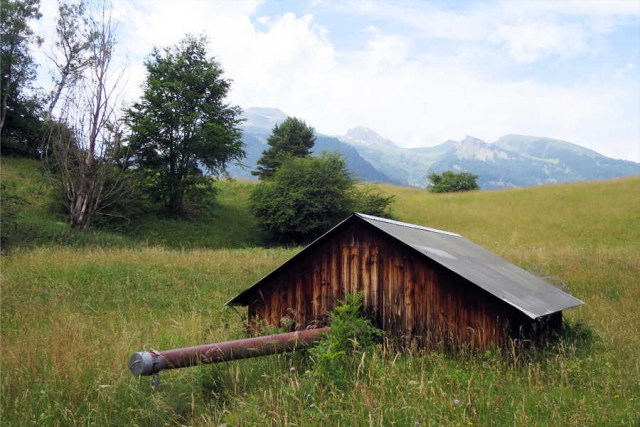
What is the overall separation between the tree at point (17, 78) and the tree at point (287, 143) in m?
20.6

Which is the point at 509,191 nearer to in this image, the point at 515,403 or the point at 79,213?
the point at 79,213

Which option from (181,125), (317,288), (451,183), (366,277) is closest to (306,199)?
(181,125)

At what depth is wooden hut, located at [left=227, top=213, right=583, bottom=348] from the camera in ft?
20.1

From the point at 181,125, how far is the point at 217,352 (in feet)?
89.2

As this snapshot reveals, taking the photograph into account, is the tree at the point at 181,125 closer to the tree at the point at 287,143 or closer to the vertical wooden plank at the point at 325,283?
the tree at the point at 287,143

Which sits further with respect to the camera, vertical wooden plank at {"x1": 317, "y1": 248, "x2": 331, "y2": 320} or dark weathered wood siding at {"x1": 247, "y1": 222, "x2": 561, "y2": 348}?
vertical wooden plank at {"x1": 317, "y1": 248, "x2": 331, "y2": 320}

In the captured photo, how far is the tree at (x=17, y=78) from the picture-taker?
36.8 meters

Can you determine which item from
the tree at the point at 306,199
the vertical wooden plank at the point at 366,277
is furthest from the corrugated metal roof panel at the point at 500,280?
the tree at the point at 306,199

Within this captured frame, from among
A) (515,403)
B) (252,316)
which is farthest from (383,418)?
(252,316)

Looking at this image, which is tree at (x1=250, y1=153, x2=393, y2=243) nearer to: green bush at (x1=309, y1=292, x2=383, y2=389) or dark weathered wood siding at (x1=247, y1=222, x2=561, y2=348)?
dark weathered wood siding at (x1=247, y1=222, x2=561, y2=348)

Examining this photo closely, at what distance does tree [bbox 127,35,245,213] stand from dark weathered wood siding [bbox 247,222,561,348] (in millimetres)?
24092

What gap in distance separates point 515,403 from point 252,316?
4.38 metres

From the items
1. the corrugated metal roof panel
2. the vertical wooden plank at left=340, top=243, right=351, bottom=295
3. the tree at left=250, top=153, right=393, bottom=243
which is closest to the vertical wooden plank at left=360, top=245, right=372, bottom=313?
the vertical wooden plank at left=340, top=243, right=351, bottom=295

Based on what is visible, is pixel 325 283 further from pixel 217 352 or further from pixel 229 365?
pixel 217 352
